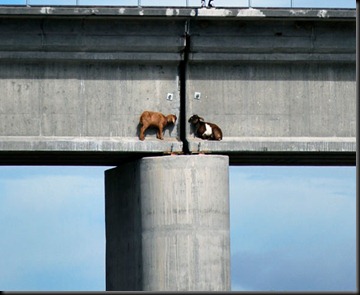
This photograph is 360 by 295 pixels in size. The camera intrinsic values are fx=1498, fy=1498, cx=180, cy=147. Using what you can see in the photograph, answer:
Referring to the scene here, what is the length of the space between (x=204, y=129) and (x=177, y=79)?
4.04ft

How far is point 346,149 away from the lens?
31.5 metres

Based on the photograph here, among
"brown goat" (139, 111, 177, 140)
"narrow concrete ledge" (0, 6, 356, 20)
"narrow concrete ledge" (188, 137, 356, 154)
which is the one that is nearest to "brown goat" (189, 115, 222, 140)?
"narrow concrete ledge" (188, 137, 356, 154)

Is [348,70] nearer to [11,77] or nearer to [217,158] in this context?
[217,158]

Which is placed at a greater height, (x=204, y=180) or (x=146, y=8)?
(x=146, y=8)

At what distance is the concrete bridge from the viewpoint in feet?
100

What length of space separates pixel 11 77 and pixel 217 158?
15.0 feet

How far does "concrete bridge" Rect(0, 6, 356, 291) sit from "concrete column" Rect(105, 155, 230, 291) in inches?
0.8

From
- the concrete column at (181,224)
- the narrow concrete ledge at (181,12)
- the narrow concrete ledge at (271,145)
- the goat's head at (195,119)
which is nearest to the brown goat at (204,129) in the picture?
the goat's head at (195,119)

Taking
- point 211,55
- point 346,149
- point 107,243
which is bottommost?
point 107,243

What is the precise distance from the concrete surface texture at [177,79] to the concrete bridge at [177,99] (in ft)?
0.07

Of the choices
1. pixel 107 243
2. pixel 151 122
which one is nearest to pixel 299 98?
pixel 151 122

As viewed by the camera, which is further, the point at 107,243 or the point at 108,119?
the point at 107,243

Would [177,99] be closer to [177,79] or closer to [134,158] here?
[177,79]

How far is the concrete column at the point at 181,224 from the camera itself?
3036 centimetres
